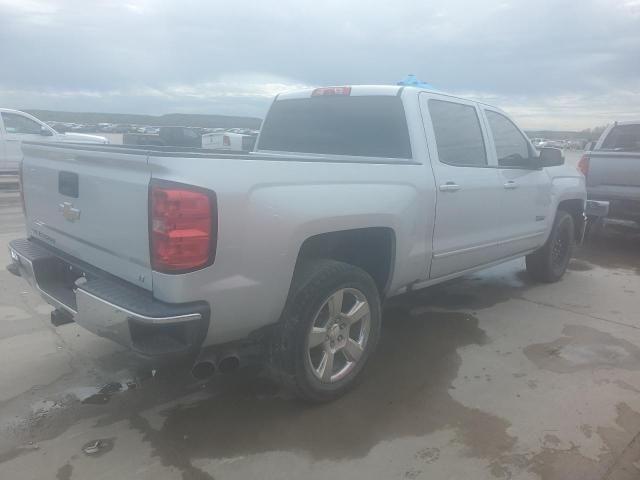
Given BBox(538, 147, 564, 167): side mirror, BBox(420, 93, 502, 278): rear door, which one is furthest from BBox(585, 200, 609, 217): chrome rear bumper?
BBox(420, 93, 502, 278): rear door

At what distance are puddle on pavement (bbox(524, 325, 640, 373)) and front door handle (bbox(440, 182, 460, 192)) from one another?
1.36 meters

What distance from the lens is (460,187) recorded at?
13.1 feet

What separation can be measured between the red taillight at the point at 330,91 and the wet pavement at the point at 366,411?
77.6 inches

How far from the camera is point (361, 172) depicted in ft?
10.6

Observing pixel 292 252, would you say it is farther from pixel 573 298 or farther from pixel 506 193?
pixel 573 298

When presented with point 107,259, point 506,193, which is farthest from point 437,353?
point 107,259

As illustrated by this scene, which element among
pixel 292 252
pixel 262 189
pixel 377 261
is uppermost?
pixel 262 189

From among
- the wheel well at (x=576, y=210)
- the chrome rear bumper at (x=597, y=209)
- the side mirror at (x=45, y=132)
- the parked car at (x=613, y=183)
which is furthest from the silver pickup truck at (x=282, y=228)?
the side mirror at (x=45, y=132)

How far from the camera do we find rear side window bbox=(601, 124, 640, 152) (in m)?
8.35

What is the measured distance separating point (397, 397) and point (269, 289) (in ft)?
3.88

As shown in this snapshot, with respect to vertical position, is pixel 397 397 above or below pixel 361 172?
below

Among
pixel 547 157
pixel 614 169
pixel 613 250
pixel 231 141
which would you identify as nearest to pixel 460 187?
pixel 547 157

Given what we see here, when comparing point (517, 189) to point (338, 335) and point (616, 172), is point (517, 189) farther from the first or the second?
point (616, 172)

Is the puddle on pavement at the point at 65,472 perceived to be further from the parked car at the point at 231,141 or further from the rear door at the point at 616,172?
the rear door at the point at 616,172
